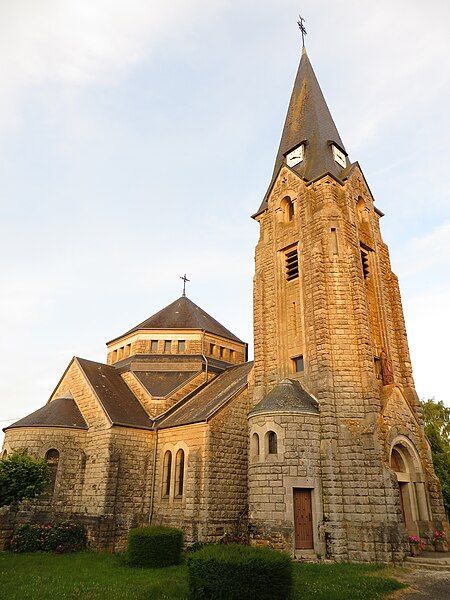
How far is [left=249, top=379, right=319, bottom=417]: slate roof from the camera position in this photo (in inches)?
701

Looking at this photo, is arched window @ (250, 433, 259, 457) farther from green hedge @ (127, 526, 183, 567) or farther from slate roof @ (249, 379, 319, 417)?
green hedge @ (127, 526, 183, 567)

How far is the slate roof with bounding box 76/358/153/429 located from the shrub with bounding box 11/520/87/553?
16.1 feet

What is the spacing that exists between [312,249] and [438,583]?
44.5 feet

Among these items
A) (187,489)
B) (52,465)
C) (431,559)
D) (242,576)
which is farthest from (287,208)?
(242,576)

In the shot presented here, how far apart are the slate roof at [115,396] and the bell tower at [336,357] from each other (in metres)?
6.85

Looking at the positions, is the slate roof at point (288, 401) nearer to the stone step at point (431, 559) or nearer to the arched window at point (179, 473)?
the arched window at point (179, 473)

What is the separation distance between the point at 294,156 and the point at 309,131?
6.10ft

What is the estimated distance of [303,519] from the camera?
1650 centimetres

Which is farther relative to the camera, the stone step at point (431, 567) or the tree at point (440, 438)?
the tree at point (440, 438)

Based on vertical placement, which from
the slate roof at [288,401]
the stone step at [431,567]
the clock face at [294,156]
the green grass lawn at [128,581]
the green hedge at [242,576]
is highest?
the clock face at [294,156]

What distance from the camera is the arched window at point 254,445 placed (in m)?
17.9

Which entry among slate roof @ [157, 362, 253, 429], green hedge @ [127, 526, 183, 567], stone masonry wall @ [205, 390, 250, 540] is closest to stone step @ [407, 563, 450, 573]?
stone masonry wall @ [205, 390, 250, 540]

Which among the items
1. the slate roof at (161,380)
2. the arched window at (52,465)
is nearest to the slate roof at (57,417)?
the arched window at (52,465)

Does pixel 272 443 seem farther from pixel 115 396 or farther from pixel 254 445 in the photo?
pixel 115 396
